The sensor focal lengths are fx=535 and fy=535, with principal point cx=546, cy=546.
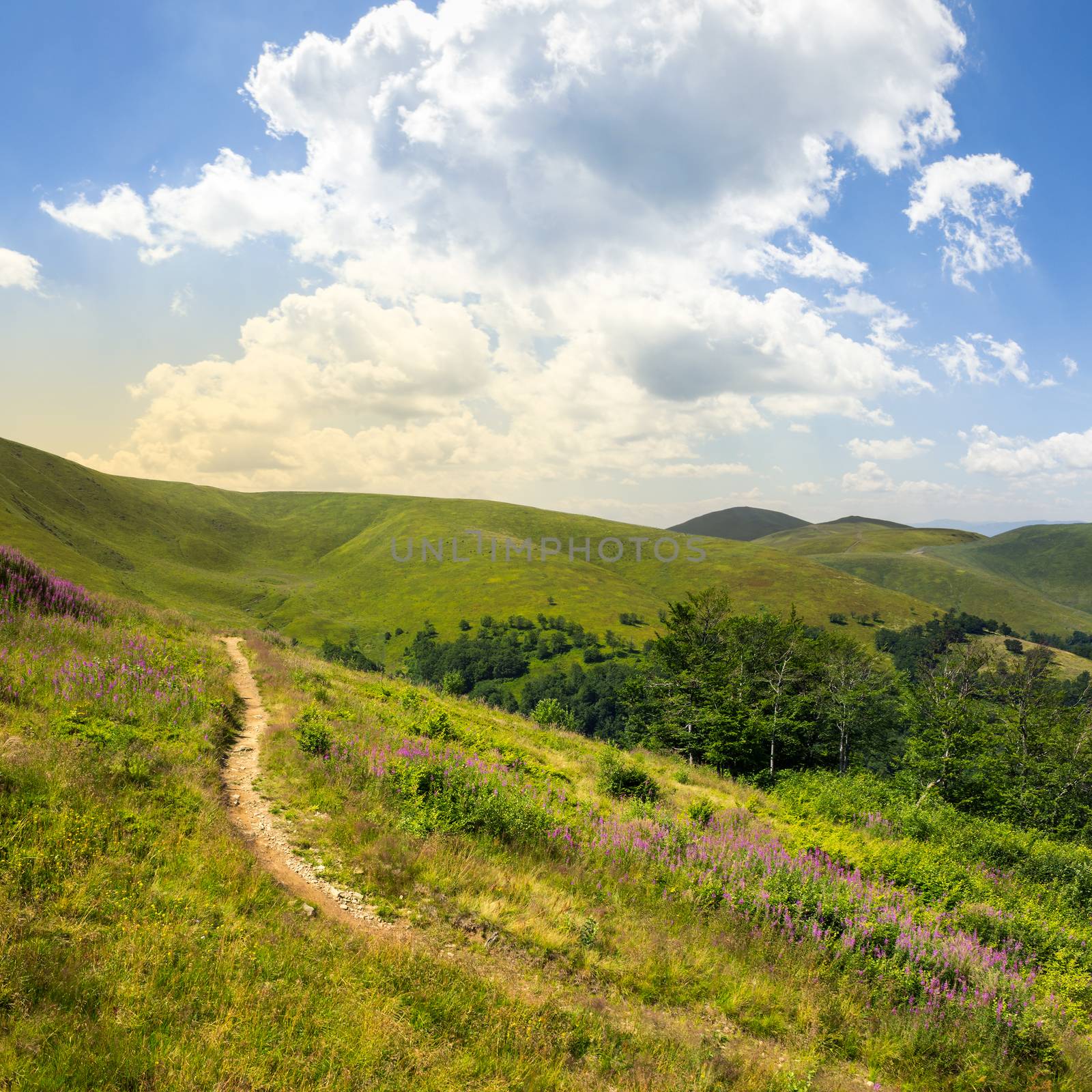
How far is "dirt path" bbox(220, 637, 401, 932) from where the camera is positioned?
7168 millimetres

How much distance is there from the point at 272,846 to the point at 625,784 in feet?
Answer: 42.8

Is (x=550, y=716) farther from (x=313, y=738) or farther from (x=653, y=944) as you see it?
(x=653, y=944)

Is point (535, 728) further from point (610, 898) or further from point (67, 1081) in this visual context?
point (67, 1081)

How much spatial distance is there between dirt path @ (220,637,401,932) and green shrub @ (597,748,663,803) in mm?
11159

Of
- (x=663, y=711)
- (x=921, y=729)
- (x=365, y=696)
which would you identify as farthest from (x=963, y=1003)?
(x=921, y=729)

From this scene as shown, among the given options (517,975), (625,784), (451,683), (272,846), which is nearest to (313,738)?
(272,846)

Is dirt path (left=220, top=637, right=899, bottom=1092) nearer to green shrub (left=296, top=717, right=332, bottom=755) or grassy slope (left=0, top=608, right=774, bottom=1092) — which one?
grassy slope (left=0, top=608, right=774, bottom=1092)

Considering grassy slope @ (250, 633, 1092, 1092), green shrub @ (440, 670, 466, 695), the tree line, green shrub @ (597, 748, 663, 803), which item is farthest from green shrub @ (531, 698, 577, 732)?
grassy slope @ (250, 633, 1092, 1092)

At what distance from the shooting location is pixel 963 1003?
7.70m

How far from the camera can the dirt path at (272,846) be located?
7.17 metres

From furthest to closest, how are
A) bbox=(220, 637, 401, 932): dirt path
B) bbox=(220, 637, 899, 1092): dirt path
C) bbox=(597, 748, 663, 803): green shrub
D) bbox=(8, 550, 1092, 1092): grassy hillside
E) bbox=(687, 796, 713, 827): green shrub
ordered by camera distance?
bbox=(597, 748, 663, 803): green shrub, bbox=(687, 796, 713, 827): green shrub, bbox=(220, 637, 401, 932): dirt path, bbox=(220, 637, 899, 1092): dirt path, bbox=(8, 550, 1092, 1092): grassy hillside

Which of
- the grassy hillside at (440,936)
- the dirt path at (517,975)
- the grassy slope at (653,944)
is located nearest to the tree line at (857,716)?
the grassy hillside at (440,936)

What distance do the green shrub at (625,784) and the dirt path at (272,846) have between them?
1116 centimetres

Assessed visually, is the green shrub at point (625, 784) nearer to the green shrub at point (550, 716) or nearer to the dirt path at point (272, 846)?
the green shrub at point (550, 716)
